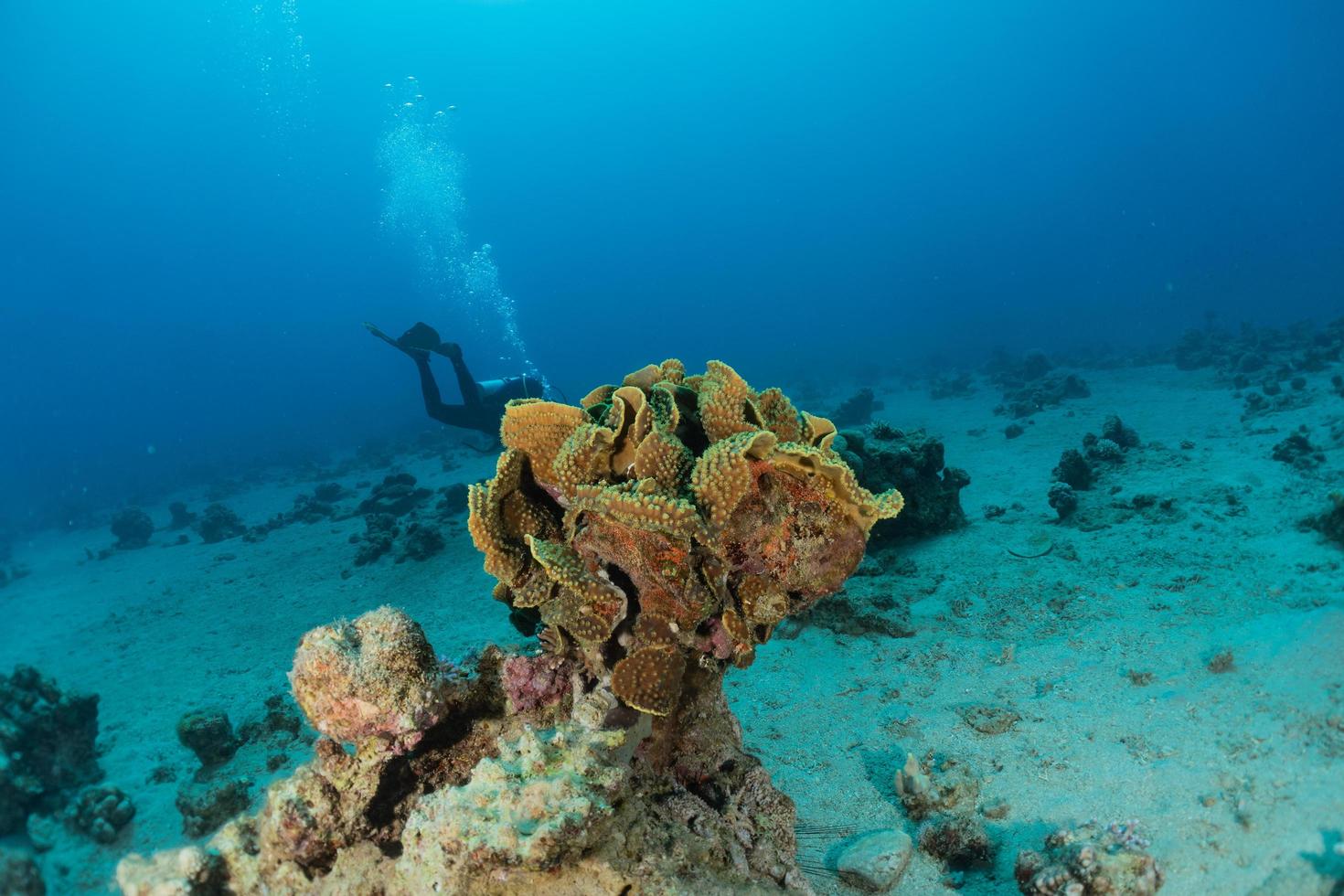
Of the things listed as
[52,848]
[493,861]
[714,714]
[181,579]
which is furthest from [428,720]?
[181,579]

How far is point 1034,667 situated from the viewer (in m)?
5.82

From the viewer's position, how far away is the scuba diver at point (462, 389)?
54.9 ft

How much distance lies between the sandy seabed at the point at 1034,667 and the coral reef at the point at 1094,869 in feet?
0.76

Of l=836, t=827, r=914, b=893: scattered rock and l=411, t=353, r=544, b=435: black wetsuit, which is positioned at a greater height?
l=411, t=353, r=544, b=435: black wetsuit

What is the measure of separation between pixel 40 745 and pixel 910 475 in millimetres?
11267

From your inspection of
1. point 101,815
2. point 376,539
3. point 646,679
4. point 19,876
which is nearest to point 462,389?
point 376,539

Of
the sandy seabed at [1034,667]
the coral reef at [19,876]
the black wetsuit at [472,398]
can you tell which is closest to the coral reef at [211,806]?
the sandy seabed at [1034,667]

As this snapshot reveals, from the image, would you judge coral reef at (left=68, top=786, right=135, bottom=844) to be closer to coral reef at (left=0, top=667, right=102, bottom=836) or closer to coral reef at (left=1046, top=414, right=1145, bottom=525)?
coral reef at (left=0, top=667, right=102, bottom=836)

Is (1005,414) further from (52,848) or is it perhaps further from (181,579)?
(181,579)

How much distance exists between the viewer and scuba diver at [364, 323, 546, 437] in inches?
659

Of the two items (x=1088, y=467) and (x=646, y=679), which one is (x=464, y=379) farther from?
(x=646, y=679)

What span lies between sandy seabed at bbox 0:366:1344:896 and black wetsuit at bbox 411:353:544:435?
431 centimetres

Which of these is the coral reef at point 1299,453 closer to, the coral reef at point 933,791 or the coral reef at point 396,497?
the coral reef at point 933,791

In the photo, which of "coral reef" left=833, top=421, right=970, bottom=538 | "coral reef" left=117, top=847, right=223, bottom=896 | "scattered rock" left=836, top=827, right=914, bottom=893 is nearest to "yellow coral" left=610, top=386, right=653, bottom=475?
"coral reef" left=117, top=847, right=223, bottom=896
